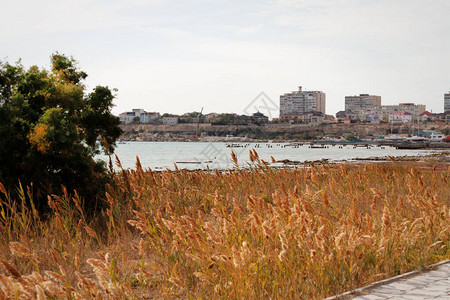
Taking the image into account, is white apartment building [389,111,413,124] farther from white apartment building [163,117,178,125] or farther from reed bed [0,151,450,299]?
reed bed [0,151,450,299]

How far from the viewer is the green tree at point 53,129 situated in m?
6.79

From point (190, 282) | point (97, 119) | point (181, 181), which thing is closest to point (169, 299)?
point (190, 282)

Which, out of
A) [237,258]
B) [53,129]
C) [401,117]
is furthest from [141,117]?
[237,258]

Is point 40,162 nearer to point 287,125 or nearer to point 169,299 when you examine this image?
point 169,299

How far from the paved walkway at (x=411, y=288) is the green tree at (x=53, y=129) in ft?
16.1

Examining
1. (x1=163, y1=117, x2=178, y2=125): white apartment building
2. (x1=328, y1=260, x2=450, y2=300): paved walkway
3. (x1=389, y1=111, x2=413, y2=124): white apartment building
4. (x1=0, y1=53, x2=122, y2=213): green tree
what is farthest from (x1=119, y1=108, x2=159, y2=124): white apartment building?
(x1=328, y1=260, x2=450, y2=300): paved walkway

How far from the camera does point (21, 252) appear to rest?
3180 millimetres

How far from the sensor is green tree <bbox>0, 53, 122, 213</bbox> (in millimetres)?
6789

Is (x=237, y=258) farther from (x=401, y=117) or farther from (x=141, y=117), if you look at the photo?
(x=401, y=117)

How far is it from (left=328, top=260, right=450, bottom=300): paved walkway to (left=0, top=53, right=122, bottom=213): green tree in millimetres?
4894

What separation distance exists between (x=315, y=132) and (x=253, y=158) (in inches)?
4930

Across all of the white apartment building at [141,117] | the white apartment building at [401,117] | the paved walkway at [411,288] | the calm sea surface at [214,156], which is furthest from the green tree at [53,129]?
the white apartment building at [401,117]

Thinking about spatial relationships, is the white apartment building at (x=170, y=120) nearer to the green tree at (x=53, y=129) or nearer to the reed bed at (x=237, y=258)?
the green tree at (x=53, y=129)

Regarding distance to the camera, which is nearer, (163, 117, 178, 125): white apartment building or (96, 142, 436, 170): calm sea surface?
(96, 142, 436, 170): calm sea surface
